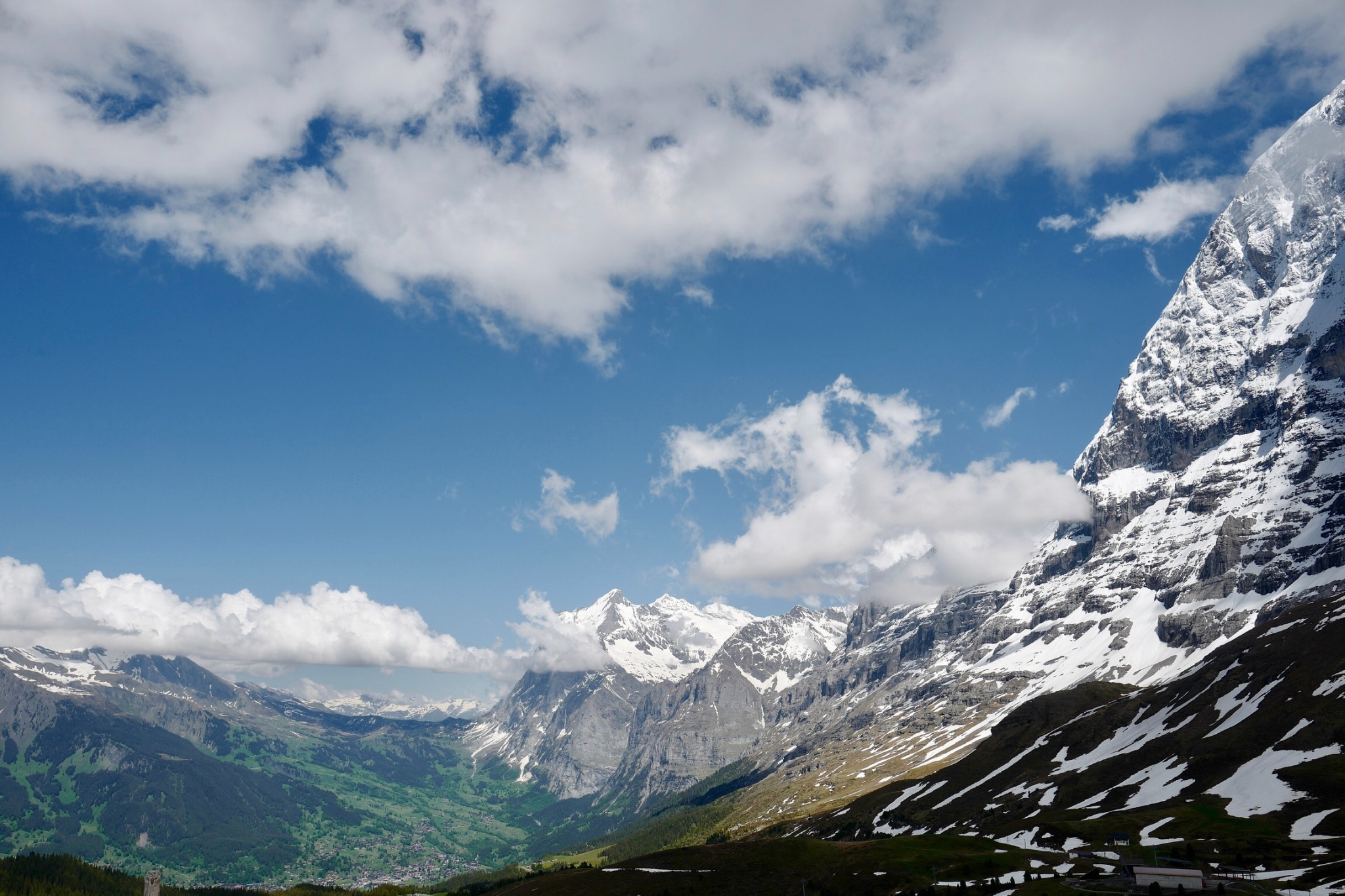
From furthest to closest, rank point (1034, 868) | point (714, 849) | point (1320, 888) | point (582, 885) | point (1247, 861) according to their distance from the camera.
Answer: point (714, 849) → point (582, 885) → point (1034, 868) → point (1247, 861) → point (1320, 888)

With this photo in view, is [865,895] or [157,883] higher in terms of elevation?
[157,883]

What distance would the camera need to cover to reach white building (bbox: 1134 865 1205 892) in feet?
341

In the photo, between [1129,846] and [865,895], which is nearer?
[865,895]

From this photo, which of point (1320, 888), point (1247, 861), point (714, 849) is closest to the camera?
point (1320, 888)

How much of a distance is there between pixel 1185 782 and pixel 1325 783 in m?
35.8

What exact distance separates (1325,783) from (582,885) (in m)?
136

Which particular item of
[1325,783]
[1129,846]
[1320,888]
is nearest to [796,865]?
[1129,846]

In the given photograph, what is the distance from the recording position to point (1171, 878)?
10538 cm

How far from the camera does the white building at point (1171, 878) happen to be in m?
104

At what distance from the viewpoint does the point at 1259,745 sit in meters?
180

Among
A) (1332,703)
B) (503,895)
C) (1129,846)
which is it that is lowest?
(503,895)

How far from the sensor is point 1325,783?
147375 mm

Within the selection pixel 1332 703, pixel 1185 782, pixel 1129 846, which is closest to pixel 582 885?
pixel 1129 846

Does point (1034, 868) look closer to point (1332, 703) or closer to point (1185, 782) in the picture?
point (1185, 782)
